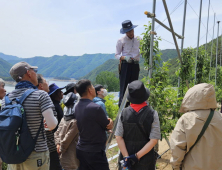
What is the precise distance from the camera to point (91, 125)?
251cm

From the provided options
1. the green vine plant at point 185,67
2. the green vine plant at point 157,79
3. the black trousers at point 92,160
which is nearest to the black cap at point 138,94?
the black trousers at point 92,160

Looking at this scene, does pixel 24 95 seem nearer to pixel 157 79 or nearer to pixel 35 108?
pixel 35 108

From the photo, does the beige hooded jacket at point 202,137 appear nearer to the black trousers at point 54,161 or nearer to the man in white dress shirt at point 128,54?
the black trousers at point 54,161

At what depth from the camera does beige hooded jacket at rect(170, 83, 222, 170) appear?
2.07 meters

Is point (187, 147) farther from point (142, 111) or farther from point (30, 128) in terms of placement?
point (30, 128)

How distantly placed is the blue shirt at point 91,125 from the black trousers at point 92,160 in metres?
0.06

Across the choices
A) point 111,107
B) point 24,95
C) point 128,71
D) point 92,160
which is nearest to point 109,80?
point 111,107

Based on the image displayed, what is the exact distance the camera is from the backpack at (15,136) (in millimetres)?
1978

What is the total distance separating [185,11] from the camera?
196 inches

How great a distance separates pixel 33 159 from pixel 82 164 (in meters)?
0.76

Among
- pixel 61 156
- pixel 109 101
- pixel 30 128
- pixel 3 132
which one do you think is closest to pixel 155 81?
pixel 61 156

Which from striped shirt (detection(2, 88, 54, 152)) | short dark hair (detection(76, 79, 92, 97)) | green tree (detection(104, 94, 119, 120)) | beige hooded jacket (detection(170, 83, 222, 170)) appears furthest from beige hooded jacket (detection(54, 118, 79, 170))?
green tree (detection(104, 94, 119, 120))

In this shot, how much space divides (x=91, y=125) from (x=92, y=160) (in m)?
0.45

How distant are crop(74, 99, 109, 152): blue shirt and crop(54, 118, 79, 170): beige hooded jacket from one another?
0.33 meters
